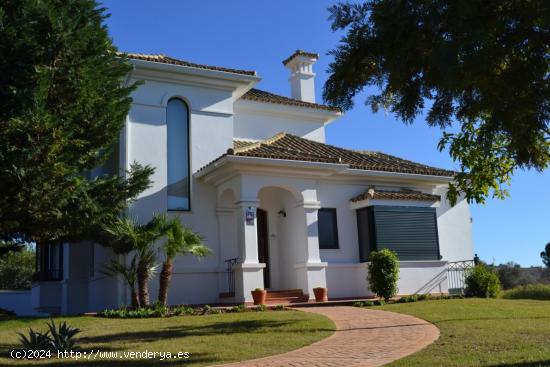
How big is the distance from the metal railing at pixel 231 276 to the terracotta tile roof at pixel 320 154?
3.31 m

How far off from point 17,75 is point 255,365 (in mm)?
6705

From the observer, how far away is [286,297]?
55.2 feet

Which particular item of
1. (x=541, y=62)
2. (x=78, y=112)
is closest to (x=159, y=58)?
(x=78, y=112)

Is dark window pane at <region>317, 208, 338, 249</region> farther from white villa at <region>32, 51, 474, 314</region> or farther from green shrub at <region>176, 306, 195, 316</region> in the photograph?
green shrub at <region>176, 306, 195, 316</region>

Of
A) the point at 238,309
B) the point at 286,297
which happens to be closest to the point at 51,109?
the point at 238,309

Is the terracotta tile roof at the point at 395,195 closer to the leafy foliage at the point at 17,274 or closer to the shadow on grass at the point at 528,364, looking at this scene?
the shadow on grass at the point at 528,364

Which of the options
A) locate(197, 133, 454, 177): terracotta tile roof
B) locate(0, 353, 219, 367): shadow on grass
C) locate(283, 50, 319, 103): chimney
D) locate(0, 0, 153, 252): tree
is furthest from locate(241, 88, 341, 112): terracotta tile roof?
locate(0, 353, 219, 367): shadow on grass

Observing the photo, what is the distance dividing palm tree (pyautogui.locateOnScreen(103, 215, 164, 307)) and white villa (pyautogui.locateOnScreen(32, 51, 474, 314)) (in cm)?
174

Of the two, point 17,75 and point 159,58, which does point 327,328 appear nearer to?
point 17,75

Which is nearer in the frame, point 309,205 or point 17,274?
point 309,205

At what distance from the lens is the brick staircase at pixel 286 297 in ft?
53.8

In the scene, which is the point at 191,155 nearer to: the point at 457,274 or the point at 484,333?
the point at 457,274

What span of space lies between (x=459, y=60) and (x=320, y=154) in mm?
13106

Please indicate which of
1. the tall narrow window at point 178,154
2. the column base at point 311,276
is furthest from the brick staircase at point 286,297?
the tall narrow window at point 178,154
